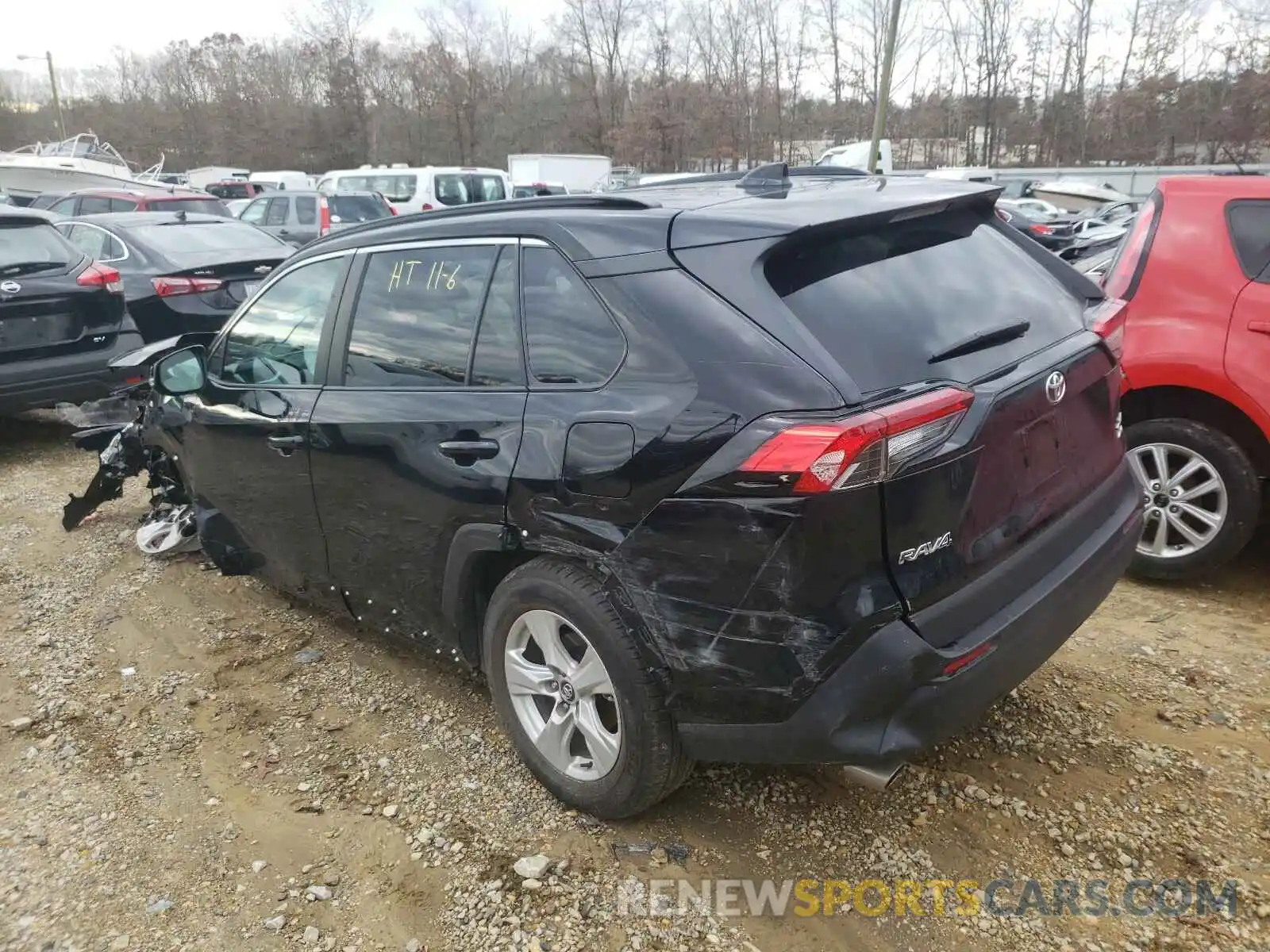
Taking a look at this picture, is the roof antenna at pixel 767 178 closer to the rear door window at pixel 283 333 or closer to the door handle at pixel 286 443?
the rear door window at pixel 283 333

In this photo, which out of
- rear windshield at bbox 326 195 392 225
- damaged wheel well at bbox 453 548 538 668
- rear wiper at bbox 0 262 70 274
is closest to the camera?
damaged wheel well at bbox 453 548 538 668

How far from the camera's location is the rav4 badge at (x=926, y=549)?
2.11 m

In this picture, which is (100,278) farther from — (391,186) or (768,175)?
(391,186)

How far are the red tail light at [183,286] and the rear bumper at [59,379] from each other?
1.12m

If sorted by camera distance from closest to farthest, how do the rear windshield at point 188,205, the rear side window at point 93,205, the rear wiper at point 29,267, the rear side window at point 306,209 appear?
the rear wiper at point 29,267
the rear windshield at point 188,205
the rear side window at point 93,205
the rear side window at point 306,209

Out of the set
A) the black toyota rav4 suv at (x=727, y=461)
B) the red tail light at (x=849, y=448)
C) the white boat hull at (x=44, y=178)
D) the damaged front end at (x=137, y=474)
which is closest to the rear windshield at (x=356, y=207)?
the white boat hull at (x=44, y=178)

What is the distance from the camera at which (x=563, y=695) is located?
2.70 metres

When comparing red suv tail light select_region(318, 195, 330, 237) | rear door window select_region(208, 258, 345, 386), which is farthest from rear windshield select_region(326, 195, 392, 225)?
rear door window select_region(208, 258, 345, 386)

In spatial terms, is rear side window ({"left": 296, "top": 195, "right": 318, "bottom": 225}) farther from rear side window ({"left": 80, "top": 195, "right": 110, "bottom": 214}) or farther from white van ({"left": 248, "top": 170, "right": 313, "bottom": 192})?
white van ({"left": 248, "top": 170, "right": 313, "bottom": 192})

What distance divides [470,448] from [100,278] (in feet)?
18.8

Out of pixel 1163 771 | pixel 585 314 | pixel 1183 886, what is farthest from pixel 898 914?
pixel 585 314

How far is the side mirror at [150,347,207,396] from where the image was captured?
13.1 ft

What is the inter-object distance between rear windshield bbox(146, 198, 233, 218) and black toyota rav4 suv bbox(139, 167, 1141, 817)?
12.0m

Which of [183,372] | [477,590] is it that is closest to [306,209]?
[183,372]
